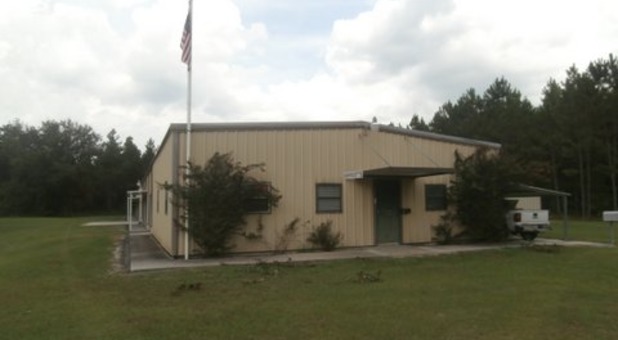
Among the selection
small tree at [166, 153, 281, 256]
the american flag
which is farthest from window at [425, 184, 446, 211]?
the american flag

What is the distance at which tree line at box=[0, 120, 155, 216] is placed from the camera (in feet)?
216

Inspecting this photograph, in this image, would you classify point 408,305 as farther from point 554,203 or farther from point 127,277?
point 554,203

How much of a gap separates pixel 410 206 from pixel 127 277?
9.06 meters

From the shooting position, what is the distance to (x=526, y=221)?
58.3ft

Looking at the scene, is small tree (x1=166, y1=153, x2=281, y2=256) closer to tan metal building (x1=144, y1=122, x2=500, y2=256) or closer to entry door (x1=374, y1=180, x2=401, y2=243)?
tan metal building (x1=144, y1=122, x2=500, y2=256)

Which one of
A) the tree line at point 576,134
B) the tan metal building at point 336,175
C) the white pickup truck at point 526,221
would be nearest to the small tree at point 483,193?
the white pickup truck at point 526,221

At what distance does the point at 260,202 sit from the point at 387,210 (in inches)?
157

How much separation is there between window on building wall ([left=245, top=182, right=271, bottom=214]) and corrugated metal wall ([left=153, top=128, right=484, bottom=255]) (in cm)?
17

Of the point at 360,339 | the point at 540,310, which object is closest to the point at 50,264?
the point at 360,339

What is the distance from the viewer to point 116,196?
2889 inches

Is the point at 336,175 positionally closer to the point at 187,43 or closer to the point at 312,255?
the point at 312,255

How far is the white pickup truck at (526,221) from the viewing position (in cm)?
1778

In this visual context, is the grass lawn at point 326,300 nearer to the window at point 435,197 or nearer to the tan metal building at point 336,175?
the tan metal building at point 336,175

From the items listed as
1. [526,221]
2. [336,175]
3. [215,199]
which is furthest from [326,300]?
[526,221]
